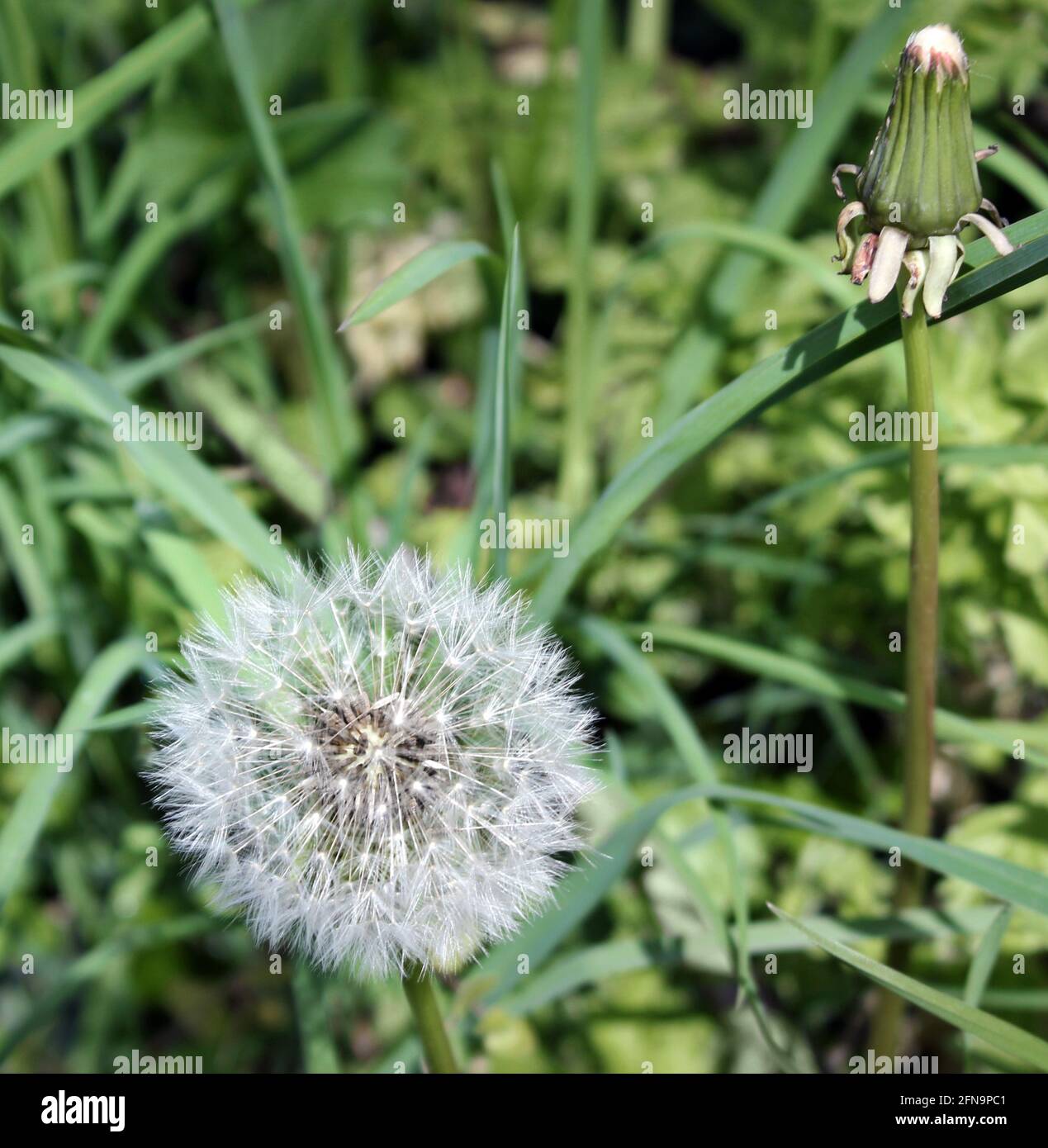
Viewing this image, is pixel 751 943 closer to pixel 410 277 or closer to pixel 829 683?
pixel 829 683

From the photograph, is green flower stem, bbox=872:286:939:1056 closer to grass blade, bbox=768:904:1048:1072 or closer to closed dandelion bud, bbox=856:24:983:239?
closed dandelion bud, bbox=856:24:983:239

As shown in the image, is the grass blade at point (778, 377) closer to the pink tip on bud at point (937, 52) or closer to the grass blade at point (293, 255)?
the pink tip on bud at point (937, 52)

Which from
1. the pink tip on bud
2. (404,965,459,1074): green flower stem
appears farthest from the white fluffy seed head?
the pink tip on bud

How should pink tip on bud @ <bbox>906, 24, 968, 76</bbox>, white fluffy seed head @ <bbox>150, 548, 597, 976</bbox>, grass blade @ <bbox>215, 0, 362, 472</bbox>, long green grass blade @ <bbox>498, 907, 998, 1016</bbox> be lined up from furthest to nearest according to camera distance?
grass blade @ <bbox>215, 0, 362, 472</bbox> → long green grass blade @ <bbox>498, 907, 998, 1016</bbox> → white fluffy seed head @ <bbox>150, 548, 597, 976</bbox> → pink tip on bud @ <bbox>906, 24, 968, 76</bbox>

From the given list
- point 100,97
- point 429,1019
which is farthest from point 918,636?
point 100,97

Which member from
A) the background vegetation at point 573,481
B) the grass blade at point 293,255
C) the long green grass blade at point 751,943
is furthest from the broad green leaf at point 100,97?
the long green grass blade at point 751,943

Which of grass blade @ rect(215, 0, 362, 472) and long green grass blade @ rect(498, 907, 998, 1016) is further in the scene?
grass blade @ rect(215, 0, 362, 472)
